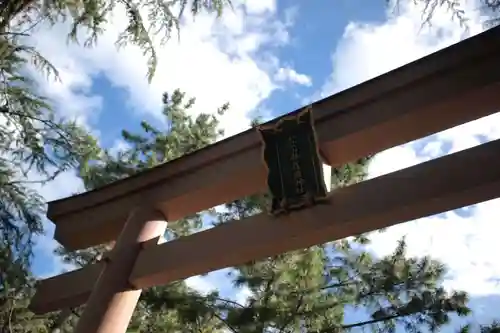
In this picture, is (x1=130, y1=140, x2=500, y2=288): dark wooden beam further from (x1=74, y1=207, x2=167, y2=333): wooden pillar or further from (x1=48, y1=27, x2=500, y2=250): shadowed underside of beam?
(x1=48, y1=27, x2=500, y2=250): shadowed underside of beam

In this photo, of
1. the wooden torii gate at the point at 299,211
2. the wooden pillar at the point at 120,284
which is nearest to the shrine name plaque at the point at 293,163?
the wooden torii gate at the point at 299,211

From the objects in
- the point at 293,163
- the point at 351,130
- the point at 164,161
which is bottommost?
the point at 293,163

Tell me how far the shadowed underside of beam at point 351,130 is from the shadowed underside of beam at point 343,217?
0.23 metres

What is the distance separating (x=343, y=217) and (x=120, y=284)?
1.14 m

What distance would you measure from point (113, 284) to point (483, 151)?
1707mm

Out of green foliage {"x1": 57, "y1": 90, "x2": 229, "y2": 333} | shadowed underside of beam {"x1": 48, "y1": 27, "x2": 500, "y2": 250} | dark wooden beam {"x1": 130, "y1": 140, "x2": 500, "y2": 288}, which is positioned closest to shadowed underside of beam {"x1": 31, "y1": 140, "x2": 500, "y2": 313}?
dark wooden beam {"x1": 130, "y1": 140, "x2": 500, "y2": 288}

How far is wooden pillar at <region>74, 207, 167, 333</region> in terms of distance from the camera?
231 centimetres

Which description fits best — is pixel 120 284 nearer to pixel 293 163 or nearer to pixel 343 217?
pixel 293 163

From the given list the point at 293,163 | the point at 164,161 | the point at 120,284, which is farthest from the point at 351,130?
the point at 164,161

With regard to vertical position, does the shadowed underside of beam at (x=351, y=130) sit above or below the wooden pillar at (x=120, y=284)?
above

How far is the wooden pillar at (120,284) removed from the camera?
231 centimetres

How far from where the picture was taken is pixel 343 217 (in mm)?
1969

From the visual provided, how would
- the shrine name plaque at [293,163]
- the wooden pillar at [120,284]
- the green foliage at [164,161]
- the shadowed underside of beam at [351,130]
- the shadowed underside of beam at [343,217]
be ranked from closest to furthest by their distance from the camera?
the shadowed underside of beam at [343,217] → the shadowed underside of beam at [351,130] → the shrine name plaque at [293,163] → the wooden pillar at [120,284] → the green foliage at [164,161]

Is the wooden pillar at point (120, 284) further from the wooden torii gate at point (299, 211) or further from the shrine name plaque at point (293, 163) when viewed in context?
the shrine name plaque at point (293, 163)
